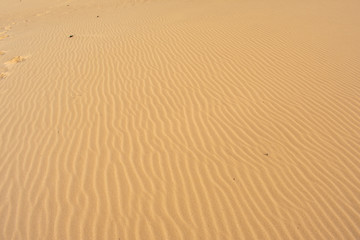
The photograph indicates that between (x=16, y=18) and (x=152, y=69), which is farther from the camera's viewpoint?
(x=16, y=18)

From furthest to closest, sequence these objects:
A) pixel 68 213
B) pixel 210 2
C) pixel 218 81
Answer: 1. pixel 210 2
2. pixel 218 81
3. pixel 68 213

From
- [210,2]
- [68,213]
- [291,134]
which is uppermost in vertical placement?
[210,2]

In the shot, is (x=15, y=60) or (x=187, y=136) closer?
(x=187, y=136)

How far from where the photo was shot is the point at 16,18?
1417 cm

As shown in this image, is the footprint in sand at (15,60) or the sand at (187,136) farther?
the footprint in sand at (15,60)

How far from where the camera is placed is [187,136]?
4.13 m

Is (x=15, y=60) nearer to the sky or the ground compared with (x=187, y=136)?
nearer to the sky

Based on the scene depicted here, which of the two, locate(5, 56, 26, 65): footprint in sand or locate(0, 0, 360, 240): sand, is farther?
locate(5, 56, 26, 65): footprint in sand

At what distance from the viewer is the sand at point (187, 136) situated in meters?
2.99

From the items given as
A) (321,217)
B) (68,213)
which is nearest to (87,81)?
(68,213)

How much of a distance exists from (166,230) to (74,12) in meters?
14.2

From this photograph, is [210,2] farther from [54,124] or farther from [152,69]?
[54,124]

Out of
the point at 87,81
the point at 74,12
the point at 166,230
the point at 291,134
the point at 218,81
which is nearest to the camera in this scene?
the point at 166,230

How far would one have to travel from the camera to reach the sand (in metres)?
2.99
